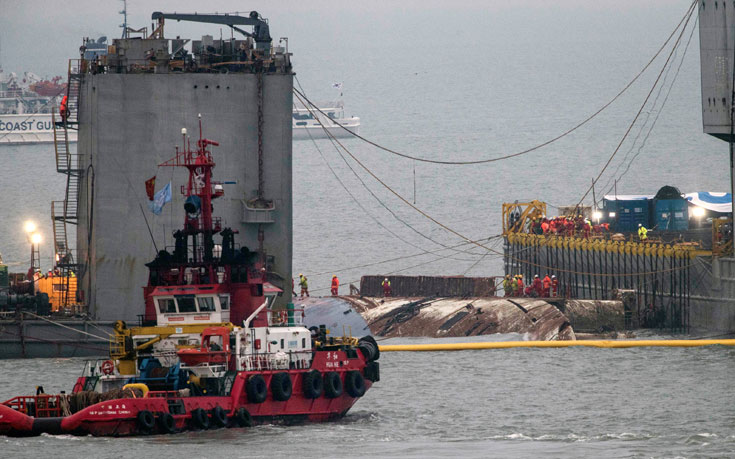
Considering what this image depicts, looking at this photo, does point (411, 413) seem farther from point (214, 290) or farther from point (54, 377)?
point (54, 377)

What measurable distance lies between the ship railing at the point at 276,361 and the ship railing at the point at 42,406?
16.2ft

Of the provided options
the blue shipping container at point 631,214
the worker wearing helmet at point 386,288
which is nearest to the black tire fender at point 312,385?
the worker wearing helmet at point 386,288

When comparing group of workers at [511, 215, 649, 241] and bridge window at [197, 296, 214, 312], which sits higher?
group of workers at [511, 215, 649, 241]

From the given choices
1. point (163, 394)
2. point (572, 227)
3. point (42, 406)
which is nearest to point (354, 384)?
point (163, 394)

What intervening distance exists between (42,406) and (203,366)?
428 cm

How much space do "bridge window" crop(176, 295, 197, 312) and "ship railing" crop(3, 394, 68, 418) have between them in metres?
4.31

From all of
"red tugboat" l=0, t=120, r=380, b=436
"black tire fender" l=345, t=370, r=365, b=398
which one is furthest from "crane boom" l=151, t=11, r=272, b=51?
"black tire fender" l=345, t=370, r=365, b=398

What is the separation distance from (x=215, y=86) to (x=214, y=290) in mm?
16619

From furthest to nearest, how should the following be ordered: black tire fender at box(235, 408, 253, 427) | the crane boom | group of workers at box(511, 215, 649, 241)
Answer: group of workers at box(511, 215, 649, 241) < the crane boom < black tire fender at box(235, 408, 253, 427)

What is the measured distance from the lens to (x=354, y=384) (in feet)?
135

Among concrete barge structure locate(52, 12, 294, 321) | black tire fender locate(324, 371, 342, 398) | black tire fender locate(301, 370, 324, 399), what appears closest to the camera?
black tire fender locate(301, 370, 324, 399)

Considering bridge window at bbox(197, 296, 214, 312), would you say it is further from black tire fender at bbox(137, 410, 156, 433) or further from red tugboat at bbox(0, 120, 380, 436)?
black tire fender at bbox(137, 410, 156, 433)

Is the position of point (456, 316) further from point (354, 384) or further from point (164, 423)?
point (164, 423)

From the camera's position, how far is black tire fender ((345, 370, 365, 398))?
135 ft
